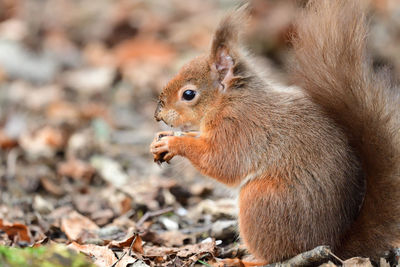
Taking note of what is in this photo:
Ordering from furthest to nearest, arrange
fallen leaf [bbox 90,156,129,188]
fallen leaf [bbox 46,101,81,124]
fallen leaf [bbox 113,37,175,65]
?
fallen leaf [bbox 113,37,175,65]
fallen leaf [bbox 46,101,81,124]
fallen leaf [bbox 90,156,129,188]

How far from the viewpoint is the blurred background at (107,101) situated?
3.47 metres

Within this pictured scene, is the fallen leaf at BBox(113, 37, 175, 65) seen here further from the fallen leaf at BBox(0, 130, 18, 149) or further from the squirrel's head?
the squirrel's head

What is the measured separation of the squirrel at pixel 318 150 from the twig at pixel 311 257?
0.05 metres

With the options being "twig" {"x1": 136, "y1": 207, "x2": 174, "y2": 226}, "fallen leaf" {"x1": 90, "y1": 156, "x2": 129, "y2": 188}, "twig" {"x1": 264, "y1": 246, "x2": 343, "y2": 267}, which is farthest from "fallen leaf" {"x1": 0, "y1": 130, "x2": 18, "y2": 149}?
"twig" {"x1": 264, "y1": 246, "x2": 343, "y2": 267}

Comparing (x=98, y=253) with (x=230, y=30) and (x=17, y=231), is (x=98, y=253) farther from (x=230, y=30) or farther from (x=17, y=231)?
(x=230, y=30)

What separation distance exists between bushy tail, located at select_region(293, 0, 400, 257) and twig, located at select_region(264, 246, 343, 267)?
199 millimetres

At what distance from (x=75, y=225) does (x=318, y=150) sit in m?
1.51

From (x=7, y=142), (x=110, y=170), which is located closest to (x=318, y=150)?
(x=110, y=170)

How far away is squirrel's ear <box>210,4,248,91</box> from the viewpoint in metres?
2.76

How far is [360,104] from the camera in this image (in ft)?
7.90

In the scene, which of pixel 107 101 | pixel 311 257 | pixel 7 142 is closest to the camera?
pixel 311 257

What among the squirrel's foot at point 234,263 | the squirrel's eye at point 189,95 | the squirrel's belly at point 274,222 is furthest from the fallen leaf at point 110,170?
the squirrel's belly at point 274,222

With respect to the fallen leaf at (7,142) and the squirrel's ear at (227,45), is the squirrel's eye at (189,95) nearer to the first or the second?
the squirrel's ear at (227,45)

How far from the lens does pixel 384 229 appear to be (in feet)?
8.03
